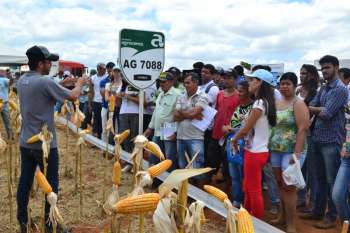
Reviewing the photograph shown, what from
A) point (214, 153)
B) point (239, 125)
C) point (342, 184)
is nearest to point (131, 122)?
point (214, 153)

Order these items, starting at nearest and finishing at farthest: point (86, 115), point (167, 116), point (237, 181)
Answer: point (237, 181) < point (167, 116) < point (86, 115)

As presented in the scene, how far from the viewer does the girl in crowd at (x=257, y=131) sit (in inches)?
161

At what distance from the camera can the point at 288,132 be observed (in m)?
4.30

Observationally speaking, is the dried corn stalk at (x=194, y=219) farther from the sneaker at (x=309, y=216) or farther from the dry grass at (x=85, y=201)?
the sneaker at (x=309, y=216)

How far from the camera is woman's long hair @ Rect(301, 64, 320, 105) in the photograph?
5.19 m

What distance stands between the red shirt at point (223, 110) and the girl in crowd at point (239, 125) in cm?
47

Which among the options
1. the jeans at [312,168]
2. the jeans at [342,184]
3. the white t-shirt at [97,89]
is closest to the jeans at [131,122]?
the white t-shirt at [97,89]

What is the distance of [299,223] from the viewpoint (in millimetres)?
4859

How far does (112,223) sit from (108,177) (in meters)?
4.88

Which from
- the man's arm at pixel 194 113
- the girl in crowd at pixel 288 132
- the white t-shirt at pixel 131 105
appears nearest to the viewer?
the girl in crowd at pixel 288 132

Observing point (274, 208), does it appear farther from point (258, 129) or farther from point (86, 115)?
point (86, 115)

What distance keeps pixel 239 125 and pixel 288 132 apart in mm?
786

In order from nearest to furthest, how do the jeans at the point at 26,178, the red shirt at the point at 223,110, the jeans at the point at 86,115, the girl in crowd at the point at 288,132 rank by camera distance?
the jeans at the point at 26,178 < the girl in crowd at the point at 288,132 < the red shirt at the point at 223,110 < the jeans at the point at 86,115

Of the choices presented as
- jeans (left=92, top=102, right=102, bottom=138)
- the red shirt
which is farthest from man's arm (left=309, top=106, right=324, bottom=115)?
jeans (left=92, top=102, right=102, bottom=138)
